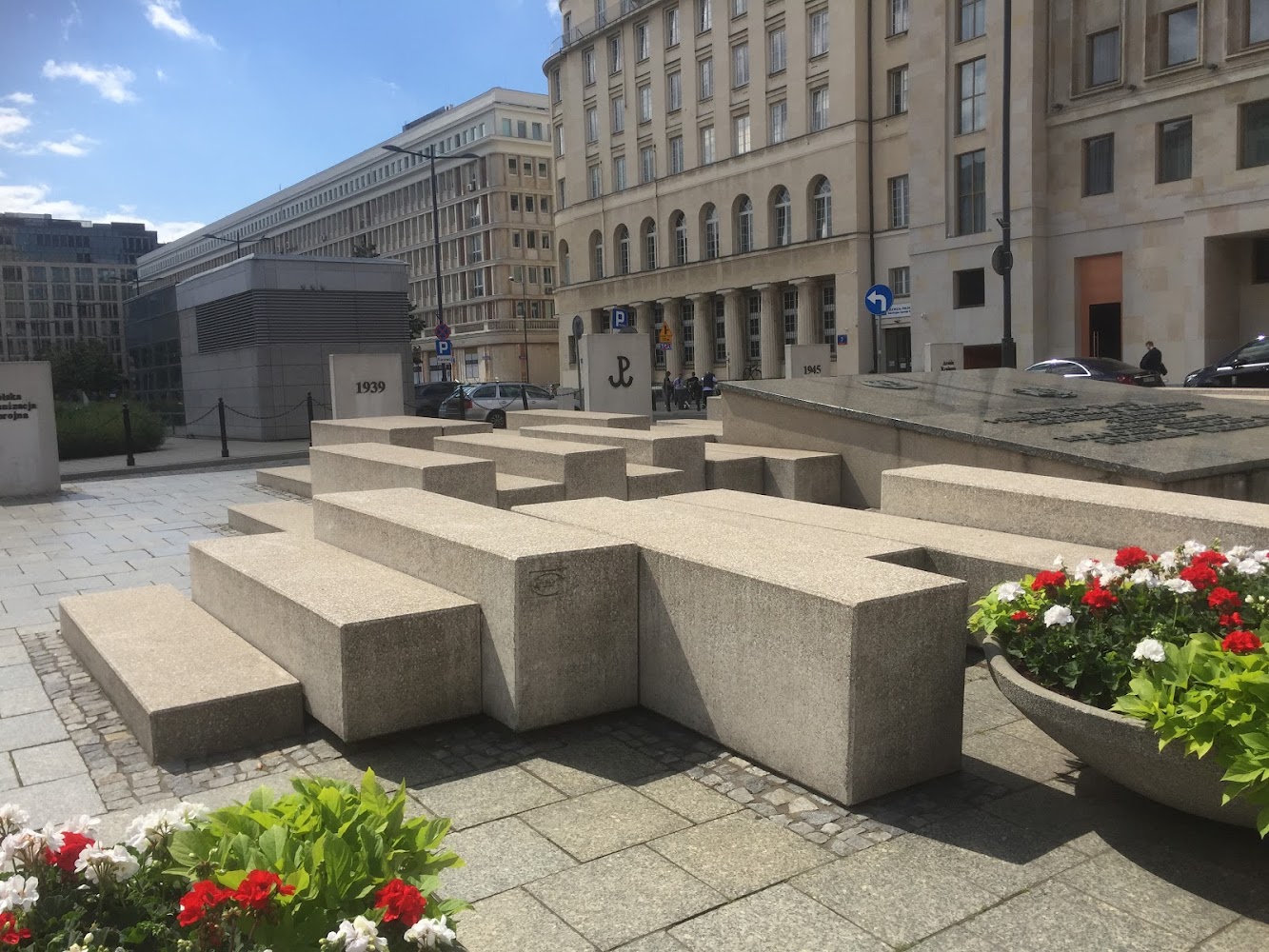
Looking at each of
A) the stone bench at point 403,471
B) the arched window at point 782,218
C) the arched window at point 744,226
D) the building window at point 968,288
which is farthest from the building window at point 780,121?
the stone bench at point 403,471

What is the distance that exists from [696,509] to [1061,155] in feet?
110

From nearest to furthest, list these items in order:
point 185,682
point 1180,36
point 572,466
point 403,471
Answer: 1. point 185,682
2. point 403,471
3. point 572,466
4. point 1180,36

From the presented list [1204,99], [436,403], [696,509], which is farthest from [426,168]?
[696,509]

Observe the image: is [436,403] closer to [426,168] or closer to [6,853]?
[6,853]

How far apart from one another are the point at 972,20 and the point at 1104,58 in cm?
550

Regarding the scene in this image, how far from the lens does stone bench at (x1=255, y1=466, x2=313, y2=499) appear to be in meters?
14.0

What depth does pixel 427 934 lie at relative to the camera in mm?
2160

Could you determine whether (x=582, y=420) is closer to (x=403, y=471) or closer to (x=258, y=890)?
(x=403, y=471)

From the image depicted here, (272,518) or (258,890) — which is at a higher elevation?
(258,890)

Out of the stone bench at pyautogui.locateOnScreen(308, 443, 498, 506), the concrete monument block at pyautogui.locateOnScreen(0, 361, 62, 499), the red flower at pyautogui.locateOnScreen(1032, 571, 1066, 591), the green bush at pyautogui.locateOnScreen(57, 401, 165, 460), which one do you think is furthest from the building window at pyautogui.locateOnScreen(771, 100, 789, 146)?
the red flower at pyautogui.locateOnScreen(1032, 571, 1066, 591)

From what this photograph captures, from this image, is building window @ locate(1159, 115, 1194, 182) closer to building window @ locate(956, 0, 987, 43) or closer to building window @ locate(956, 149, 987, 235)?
building window @ locate(956, 149, 987, 235)

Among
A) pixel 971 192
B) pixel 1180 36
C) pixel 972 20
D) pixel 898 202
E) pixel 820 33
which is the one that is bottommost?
pixel 971 192

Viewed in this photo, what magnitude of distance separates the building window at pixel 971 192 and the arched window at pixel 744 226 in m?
18.4

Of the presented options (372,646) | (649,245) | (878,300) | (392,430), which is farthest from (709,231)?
(372,646)
